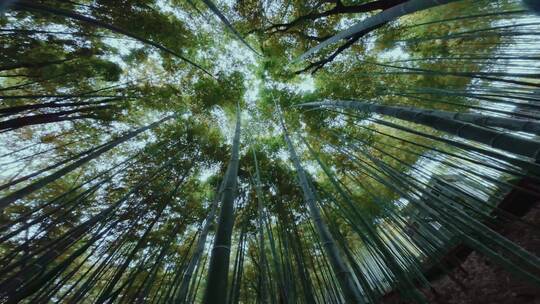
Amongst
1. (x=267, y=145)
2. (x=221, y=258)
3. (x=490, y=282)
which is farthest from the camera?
(x=267, y=145)

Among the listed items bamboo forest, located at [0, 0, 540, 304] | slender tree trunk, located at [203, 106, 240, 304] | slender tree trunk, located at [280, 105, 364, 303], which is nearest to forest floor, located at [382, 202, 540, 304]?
bamboo forest, located at [0, 0, 540, 304]

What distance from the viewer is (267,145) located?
6.32 metres

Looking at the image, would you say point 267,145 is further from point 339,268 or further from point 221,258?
point 221,258

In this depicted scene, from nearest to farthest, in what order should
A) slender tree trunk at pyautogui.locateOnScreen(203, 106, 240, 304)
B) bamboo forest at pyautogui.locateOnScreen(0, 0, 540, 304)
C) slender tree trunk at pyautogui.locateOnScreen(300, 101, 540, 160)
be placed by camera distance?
slender tree trunk at pyautogui.locateOnScreen(203, 106, 240, 304) < slender tree trunk at pyautogui.locateOnScreen(300, 101, 540, 160) < bamboo forest at pyautogui.locateOnScreen(0, 0, 540, 304)

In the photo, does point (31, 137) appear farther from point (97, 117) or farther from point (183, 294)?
point (183, 294)

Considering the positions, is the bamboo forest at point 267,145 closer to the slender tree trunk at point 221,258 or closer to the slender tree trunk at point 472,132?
the slender tree trunk at point 472,132

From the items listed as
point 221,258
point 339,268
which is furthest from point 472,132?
point 221,258

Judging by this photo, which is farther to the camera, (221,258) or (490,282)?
(490,282)

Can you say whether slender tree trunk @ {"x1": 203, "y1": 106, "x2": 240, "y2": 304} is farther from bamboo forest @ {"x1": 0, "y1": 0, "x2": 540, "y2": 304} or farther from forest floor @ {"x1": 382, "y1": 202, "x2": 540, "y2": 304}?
forest floor @ {"x1": 382, "y1": 202, "x2": 540, "y2": 304}

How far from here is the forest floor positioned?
277 centimetres

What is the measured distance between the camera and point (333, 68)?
20.1 ft

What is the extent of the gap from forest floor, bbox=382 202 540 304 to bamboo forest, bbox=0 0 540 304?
0.9 inches

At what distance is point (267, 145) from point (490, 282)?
4301 mm

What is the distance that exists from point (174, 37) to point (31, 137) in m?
2.92
